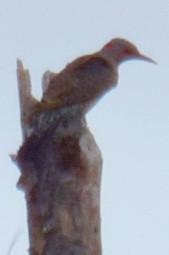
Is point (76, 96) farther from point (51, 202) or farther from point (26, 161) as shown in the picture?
point (51, 202)

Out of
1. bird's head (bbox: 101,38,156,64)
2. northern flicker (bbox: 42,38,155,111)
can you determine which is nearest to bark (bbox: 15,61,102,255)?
northern flicker (bbox: 42,38,155,111)

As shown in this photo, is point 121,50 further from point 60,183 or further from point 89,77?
point 60,183

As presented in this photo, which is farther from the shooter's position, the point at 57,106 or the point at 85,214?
the point at 57,106

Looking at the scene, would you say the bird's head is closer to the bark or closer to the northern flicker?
the northern flicker

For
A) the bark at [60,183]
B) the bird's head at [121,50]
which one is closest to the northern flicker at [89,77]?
the bird's head at [121,50]

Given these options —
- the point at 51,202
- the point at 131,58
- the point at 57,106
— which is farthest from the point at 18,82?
the point at 131,58

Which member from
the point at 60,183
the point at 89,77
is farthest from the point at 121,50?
the point at 60,183
